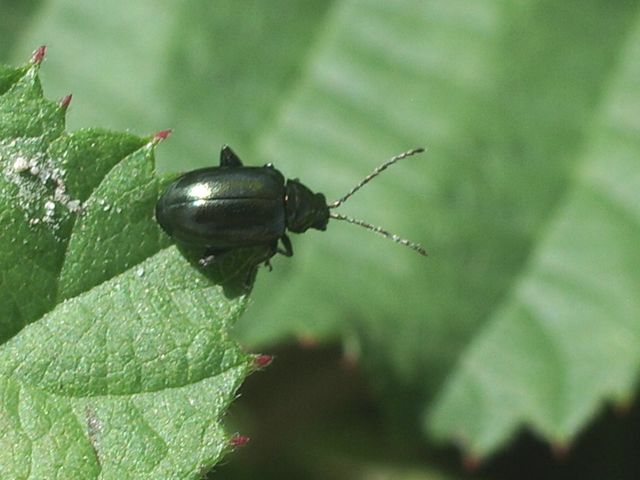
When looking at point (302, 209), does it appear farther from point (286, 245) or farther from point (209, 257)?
point (209, 257)

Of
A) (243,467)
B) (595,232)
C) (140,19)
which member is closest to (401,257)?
(595,232)

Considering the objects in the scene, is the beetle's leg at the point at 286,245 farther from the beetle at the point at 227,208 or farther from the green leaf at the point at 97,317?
the green leaf at the point at 97,317

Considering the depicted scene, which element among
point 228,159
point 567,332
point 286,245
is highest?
point 228,159

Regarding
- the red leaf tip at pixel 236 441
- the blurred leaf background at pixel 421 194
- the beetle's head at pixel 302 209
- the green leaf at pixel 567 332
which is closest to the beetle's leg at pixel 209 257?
the red leaf tip at pixel 236 441

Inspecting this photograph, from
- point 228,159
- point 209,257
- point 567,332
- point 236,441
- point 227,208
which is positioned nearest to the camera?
point 236,441

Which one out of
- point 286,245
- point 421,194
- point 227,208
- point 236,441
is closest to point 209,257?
point 227,208

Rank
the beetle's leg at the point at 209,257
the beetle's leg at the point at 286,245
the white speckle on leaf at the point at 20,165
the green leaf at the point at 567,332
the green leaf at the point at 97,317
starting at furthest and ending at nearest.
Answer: the green leaf at the point at 567,332 → the beetle's leg at the point at 286,245 → the beetle's leg at the point at 209,257 → the white speckle on leaf at the point at 20,165 → the green leaf at the point at 97,317

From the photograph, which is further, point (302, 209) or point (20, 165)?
point (302, 209)

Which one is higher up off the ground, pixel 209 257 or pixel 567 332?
pixel 209 257
